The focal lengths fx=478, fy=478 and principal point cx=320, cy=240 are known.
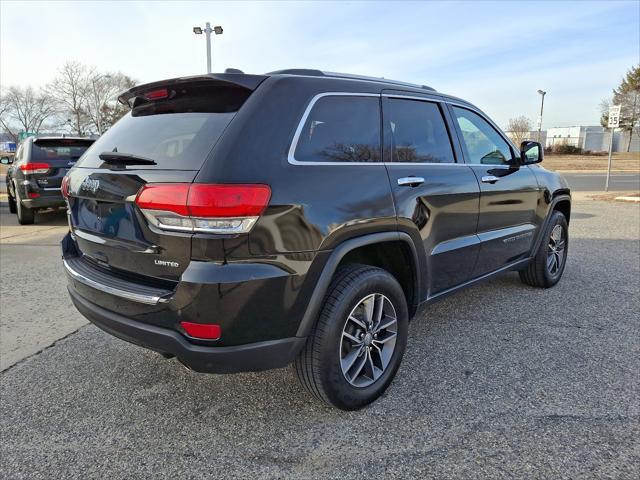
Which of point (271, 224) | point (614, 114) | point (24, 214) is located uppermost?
point (614, 114)

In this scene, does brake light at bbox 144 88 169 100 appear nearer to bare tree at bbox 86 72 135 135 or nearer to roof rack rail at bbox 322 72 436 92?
roof rack rail at bbox 322 72 436 92

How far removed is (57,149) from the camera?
8469mm

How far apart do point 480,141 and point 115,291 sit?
291 centimetres

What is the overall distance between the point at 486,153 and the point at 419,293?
1484 millimetres

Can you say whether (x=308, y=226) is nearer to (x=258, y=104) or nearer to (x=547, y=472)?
(x=258, y=104)

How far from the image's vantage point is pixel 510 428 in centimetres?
247

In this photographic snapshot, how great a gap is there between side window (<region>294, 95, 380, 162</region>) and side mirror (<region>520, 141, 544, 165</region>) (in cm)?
191

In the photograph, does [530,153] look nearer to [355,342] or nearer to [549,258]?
[549,258]

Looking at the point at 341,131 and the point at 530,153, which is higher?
the point at 341,131

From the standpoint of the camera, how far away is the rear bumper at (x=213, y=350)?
7.07 feet

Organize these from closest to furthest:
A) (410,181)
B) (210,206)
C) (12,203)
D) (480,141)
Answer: (210,206), (410,181), (480,141), (12,203)

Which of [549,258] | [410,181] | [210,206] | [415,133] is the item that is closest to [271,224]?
[210,206]

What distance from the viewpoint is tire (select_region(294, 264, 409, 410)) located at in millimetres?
2424

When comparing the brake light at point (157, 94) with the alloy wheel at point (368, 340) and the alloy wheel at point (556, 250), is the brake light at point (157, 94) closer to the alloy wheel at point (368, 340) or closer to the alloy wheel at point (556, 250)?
the alloy wheel at point (368, 340)
